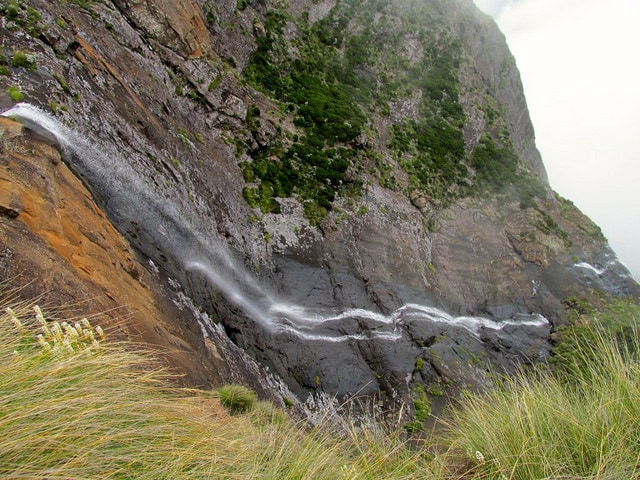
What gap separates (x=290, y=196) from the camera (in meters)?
22.9

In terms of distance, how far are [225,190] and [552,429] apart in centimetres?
1779

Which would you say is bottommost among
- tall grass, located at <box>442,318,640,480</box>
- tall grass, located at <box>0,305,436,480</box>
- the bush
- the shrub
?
the bush

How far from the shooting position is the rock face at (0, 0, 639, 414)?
9344mm

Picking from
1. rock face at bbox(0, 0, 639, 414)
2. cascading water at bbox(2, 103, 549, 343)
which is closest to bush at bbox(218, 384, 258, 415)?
rock face at bbox(0, 0, 639, 414)

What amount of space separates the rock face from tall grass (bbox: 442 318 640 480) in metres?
4.29

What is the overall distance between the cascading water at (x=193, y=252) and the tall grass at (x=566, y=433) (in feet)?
32.7

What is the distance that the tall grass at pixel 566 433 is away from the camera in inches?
99.1

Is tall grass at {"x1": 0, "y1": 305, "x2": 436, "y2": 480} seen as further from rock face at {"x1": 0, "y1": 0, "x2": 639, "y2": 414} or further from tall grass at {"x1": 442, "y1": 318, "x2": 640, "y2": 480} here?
rock face at {"x1": 0, "y1": 0, "x2": 639, "y2": 414}

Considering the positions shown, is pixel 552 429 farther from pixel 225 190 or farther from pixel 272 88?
pixel 272 88

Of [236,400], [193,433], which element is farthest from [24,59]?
[193,433]

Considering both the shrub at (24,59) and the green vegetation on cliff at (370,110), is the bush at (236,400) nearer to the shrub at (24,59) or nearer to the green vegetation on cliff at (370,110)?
the shrub at (24,59)

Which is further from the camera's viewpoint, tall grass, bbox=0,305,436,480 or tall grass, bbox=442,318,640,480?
tall grass, bbox=442,318,640,480

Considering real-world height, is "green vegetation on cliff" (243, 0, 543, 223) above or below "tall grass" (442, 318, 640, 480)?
above

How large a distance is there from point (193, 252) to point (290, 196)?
945cm
